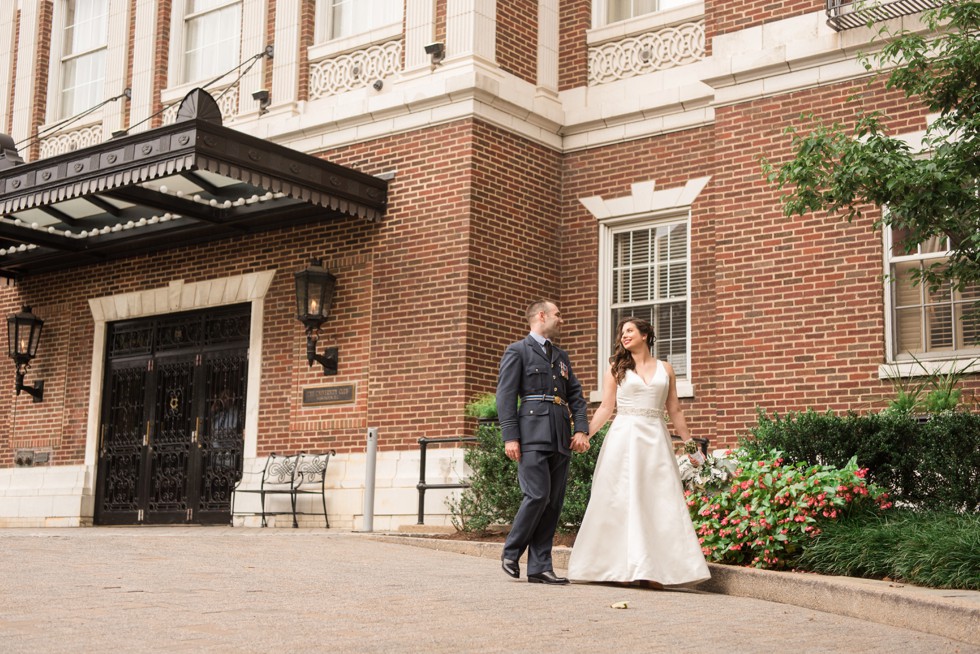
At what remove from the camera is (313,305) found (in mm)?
14461

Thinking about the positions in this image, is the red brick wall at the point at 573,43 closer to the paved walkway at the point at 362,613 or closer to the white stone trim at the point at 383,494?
the white stone trim at the point at 383,494

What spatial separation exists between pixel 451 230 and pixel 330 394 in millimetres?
2393

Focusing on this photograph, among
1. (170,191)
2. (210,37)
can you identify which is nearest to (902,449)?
(170,191)

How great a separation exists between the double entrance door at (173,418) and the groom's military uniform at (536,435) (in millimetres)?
→ 7921

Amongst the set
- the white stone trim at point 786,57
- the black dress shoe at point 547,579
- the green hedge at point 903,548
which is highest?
the white stone trim at point 786,57

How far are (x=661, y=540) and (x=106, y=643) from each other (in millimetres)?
3932

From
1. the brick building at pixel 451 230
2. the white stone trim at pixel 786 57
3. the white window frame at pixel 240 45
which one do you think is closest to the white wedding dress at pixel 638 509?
the brick building at pixel 451 230

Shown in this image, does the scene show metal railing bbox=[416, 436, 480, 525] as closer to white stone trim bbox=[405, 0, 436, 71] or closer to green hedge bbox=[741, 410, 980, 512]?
green hedge bbox=[741, 410, 980, 512]

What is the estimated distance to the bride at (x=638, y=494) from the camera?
7984mm

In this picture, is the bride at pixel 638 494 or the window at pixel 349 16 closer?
the bride at pixel 638 494

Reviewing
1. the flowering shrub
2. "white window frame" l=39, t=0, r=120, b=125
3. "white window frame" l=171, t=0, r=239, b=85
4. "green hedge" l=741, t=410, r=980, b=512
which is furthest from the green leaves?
"white window frame" l=39, t=0, r=120, b=125

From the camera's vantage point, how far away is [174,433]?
1636 cm

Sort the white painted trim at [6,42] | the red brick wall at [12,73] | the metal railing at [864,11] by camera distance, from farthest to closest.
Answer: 1. the white painted trim at [6,42]
2. the red brick wall at [12,73]
3. the metal railing at [864,11]

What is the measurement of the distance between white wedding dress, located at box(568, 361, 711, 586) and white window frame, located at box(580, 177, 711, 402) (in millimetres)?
5625
